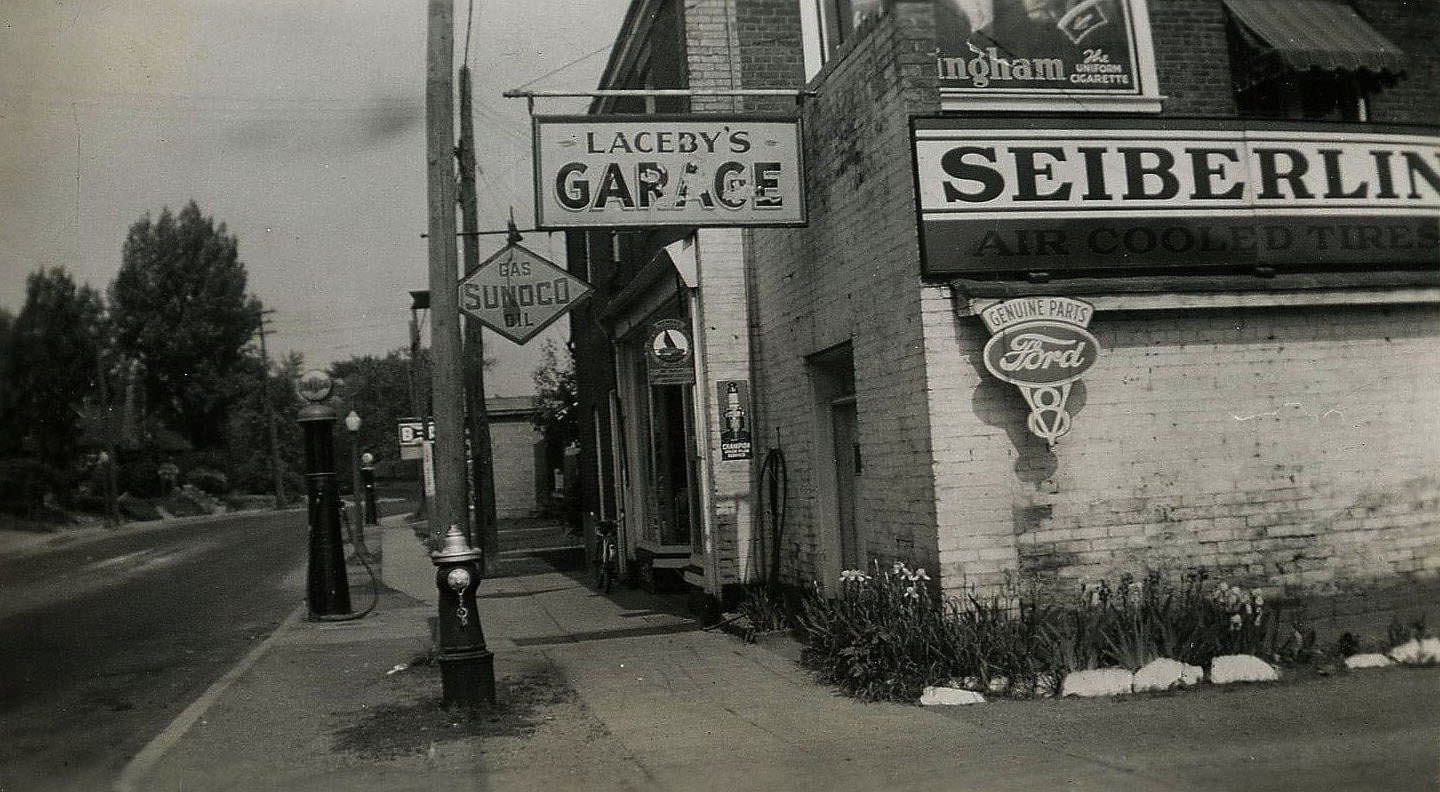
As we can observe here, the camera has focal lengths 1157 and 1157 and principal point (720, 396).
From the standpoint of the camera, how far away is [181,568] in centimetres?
2002

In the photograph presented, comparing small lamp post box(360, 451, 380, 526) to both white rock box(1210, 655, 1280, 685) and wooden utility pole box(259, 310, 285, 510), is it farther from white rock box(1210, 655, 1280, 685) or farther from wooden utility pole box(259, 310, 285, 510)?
white rock box(1210, 655, 1280, 685)

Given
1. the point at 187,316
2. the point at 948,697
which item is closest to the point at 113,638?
the point at 948,697

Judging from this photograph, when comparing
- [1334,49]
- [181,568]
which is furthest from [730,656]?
[181,568]

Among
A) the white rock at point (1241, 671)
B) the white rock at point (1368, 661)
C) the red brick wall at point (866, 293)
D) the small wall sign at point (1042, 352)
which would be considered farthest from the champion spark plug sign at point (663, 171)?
the white rock at point (1368, 661)

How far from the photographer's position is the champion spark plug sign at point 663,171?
848 centimetres

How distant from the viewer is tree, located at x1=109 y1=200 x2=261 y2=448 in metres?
39.0

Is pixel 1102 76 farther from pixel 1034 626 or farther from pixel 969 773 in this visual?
pixel 969 773

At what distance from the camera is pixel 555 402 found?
101 feet

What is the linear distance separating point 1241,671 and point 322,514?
953cm

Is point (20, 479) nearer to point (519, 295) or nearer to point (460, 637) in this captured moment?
point (519, 295)

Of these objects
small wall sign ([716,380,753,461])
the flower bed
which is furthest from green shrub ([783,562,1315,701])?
small wall sign ([716,380,753,461])

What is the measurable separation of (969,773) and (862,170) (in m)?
4.49

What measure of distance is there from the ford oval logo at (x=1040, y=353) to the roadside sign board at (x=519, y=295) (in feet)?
14.3

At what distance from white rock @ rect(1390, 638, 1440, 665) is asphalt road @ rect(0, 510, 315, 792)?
7.21 metres
